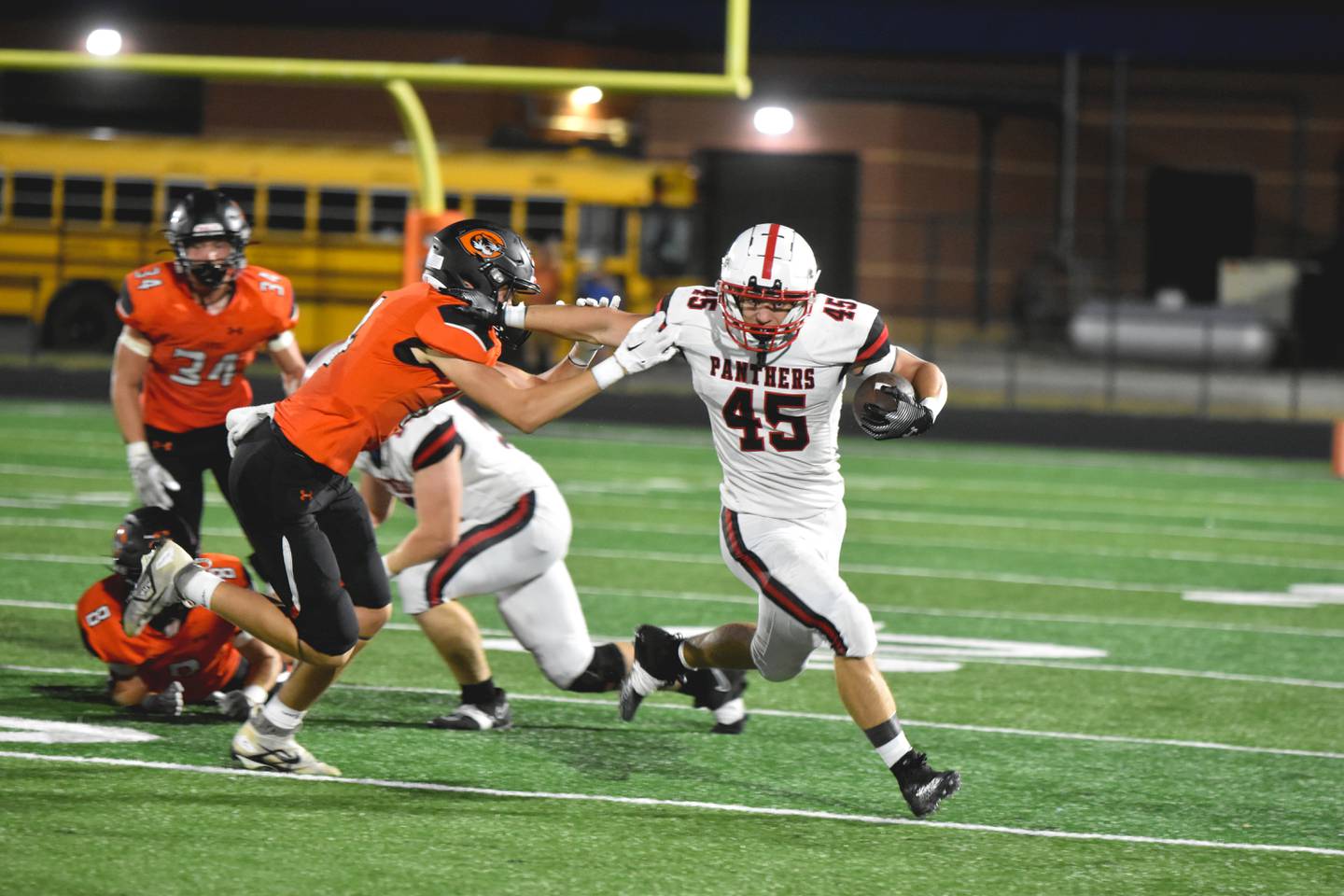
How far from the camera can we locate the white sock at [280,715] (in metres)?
5.16

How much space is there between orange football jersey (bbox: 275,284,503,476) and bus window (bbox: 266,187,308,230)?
17588 mm

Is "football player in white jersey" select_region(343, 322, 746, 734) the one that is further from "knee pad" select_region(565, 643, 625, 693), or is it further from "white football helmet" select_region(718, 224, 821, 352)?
"white football helmet" select_region(718, 224, 821, 352)

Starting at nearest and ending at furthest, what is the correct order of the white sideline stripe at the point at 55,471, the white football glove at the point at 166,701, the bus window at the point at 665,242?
the white football glove at the point at 166,701 → the white sideline stripe at the point at 55,471 → the bus window at the point at 665,242

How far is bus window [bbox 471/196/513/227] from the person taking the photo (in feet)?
72.2

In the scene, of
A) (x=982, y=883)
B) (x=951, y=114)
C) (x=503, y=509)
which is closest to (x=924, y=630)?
(x=503, y=509)

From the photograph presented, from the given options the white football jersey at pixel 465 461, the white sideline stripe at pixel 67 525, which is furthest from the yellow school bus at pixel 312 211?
the white football jersey at pixel 465 461

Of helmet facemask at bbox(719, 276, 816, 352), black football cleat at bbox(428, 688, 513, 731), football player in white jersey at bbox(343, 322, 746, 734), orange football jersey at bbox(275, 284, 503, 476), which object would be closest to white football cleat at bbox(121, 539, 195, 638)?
orange football jersey at bbox(275, 284, 503, 476)

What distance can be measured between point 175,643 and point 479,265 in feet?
5.35

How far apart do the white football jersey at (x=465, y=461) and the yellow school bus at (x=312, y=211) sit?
15.7 m

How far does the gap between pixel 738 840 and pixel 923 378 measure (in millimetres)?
1387

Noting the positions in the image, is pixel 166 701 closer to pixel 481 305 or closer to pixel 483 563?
pixel 483 563

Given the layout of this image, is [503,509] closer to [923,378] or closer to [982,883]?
[923,378]

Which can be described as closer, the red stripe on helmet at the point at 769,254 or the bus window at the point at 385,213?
the red stripe on helmet at the point at 769,254

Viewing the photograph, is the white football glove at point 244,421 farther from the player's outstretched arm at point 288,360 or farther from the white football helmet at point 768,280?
the player's outstretched arm at point 288,360
